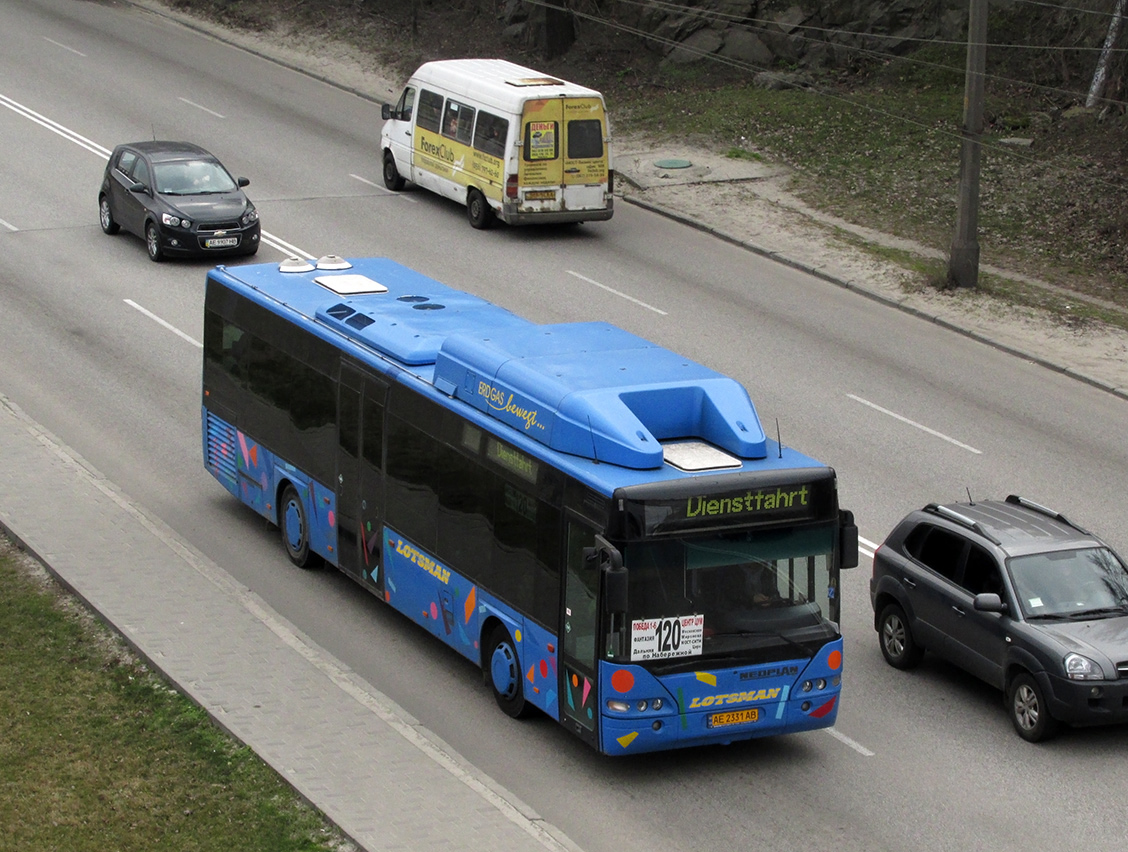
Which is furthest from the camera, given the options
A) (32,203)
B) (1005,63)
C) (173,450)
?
(1005,63)

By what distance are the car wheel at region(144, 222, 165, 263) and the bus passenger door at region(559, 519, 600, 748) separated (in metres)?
16.8

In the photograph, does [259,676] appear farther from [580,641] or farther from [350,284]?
[350,284]

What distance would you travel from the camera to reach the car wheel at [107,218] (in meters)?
27.9

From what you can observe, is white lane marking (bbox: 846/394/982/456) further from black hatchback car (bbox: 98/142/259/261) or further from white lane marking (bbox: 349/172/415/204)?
white lane marking (bbox: 349/172/415/204)

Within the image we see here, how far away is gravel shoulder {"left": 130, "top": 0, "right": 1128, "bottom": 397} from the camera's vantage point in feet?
83.0

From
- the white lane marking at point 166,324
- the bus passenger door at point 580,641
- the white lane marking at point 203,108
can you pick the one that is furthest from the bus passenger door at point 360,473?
the white lane marking at point 203,108

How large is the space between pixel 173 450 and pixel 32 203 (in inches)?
490

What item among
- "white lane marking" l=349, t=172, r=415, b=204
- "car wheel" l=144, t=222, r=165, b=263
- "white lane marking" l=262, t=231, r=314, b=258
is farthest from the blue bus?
"white lane marking" l=349, t=172, r=415, b=204

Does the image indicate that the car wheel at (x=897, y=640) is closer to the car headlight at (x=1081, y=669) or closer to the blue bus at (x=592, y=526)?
the car headlight at (x=1081, y=669)

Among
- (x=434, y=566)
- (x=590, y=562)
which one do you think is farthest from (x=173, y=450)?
(x=590, y=562)

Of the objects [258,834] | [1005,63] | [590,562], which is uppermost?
[1005,63]

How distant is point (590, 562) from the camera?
11.2 meters

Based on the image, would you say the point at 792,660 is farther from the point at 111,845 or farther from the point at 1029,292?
the point at 1029,292

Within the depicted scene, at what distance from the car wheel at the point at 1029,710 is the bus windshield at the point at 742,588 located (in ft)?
6.60
